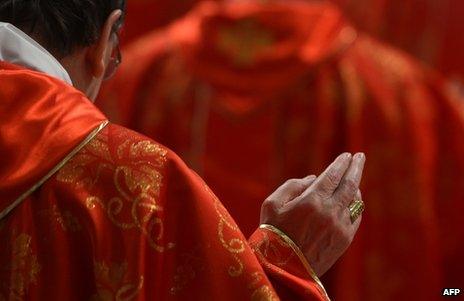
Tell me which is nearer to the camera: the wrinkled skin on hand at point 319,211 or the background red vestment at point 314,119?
the wrinkled skin on hand at point 319,211

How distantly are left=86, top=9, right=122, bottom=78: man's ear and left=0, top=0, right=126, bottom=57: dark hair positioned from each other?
2 centimetres

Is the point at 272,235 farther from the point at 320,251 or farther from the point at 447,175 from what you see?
the point at 447,175

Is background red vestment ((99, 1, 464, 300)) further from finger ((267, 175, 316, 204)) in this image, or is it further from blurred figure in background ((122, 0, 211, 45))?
finger ((267, 175, 316, 204))

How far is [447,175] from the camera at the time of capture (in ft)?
7.63

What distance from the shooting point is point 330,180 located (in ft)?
3.71

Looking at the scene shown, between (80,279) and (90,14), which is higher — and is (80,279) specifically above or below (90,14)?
below

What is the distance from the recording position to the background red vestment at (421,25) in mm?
2561

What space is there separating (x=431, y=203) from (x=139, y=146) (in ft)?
4.43

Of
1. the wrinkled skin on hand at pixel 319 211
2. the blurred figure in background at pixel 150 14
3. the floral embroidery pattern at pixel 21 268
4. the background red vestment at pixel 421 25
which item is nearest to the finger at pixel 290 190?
the wrinkled skin on hand at pixel 319 211

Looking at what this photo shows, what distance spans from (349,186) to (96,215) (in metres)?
0.27

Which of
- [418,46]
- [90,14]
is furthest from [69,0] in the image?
[418,46]

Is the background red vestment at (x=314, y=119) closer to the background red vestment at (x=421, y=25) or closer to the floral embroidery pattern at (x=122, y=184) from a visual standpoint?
the background red vestment at (x=421, y=25)

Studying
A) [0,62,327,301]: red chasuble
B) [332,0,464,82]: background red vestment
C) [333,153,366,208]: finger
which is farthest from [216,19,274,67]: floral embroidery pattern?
[0,62,327,301]: red chasuble

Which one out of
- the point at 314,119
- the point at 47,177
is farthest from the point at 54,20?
the point at 314,119
